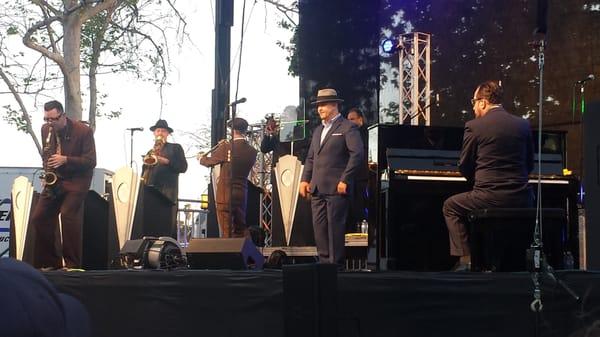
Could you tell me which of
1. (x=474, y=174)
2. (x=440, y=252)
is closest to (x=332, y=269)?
(x=474, y=174)

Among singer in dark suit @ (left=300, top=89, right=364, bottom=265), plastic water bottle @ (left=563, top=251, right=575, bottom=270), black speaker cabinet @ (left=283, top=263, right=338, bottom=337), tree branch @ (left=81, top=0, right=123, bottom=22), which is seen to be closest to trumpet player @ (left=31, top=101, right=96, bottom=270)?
singer in dark suit @ (left=300, top=89, right=364, bottom=265)

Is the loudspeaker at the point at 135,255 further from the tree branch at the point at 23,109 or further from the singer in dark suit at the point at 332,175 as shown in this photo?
the tree branch at the point at 23,109

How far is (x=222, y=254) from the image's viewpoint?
20.5ft

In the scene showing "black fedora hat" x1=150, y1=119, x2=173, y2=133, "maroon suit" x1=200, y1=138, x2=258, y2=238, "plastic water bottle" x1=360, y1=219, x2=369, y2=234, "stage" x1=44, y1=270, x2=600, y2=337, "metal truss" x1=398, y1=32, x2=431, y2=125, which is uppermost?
"metal truss" x1=398, y1=32, x2=431, y2=125

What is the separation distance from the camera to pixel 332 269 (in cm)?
396

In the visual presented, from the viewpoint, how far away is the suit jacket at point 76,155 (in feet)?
24.2

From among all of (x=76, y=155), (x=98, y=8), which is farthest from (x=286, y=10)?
(x=76, y=155)

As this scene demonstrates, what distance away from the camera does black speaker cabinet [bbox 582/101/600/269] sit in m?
4.75

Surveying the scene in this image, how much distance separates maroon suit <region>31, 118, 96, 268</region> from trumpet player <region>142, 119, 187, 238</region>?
1.83m

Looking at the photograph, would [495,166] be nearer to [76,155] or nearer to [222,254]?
[222,254]

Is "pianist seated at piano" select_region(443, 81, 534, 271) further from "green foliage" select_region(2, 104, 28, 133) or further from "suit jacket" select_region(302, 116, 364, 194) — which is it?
"green foliage" select_region(2, 104, 28, 133)

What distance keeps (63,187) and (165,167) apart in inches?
86.6

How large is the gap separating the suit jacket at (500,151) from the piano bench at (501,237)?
0.77 ft

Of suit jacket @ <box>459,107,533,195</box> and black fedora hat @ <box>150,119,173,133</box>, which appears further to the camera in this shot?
black fedora hat @ <box>150,119,173,133</box>
